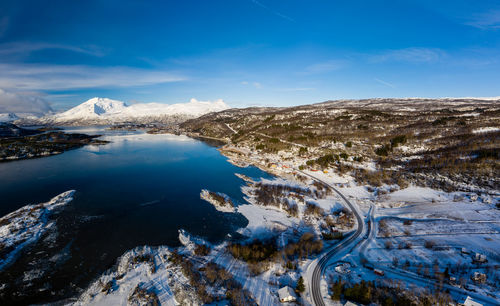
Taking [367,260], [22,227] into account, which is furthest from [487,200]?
[22,227]

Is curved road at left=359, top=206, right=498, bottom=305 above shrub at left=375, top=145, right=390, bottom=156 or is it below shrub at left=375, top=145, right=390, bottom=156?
below

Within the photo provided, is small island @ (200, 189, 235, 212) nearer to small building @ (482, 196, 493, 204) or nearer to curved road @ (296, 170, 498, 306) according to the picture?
curved road @ (296, 170, 498, 306)

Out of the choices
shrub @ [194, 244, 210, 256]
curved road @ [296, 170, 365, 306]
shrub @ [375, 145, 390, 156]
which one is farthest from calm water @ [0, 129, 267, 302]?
shrub @ [375, 145, 390, 156]

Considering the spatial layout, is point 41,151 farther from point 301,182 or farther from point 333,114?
point 333,114

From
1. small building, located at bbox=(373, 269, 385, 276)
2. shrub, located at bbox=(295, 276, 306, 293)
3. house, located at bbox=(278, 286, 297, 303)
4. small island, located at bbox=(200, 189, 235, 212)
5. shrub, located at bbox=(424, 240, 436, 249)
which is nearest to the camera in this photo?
house, located at bbox=(278, 286, 297, 303)

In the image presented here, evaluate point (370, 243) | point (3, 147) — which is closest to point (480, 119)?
point (370, 243)
